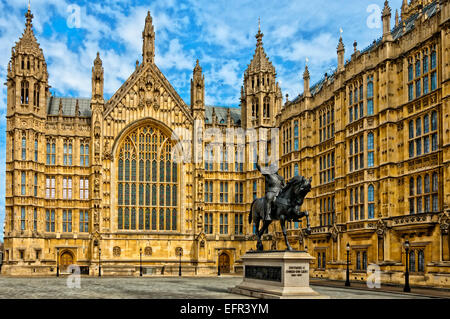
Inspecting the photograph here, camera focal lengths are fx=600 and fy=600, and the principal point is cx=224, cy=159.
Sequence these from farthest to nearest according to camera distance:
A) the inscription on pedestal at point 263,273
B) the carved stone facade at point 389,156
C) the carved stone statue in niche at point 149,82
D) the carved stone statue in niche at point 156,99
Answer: the carved stone statue in niche at point 149,82, the carved stone statue in niche at point 156,99, the carved stone facade at point 389,156, the inscription on pedestal at point 263,273

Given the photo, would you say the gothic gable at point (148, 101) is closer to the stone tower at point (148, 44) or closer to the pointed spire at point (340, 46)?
the stone tower at point (148, 44)

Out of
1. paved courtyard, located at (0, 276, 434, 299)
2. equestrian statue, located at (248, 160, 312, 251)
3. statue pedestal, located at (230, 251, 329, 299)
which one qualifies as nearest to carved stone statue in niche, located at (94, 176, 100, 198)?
paved courtyard, located at (0, 276, 434, 299)

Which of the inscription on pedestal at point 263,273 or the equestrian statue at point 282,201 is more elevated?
the equestrian statue at point 282,201

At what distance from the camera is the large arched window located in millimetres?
69750

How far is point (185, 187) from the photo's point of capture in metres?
71.6

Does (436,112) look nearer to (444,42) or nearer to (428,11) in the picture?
(444,42)

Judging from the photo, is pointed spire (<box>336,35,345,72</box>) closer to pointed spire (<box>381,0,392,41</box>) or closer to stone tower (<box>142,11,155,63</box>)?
pointed spire (<box>381,0,392,41</box>)

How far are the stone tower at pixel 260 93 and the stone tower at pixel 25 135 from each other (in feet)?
79.6

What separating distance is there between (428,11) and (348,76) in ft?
27.2

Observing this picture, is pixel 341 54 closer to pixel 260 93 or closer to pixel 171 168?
pixel 260 93

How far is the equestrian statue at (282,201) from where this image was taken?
2903cm

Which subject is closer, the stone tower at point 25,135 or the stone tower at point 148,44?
the stone tower at point 25,135

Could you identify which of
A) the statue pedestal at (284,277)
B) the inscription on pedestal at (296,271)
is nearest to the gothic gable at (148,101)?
the statue pedestal at (284,277)
